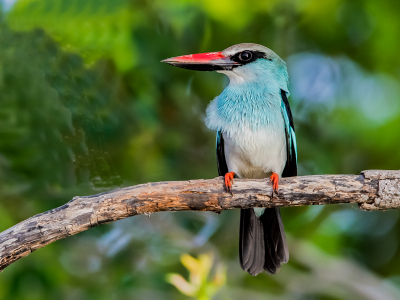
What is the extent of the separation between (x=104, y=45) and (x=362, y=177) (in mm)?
2261

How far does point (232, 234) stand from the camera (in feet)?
15.0

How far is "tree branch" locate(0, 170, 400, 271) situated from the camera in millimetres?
2439

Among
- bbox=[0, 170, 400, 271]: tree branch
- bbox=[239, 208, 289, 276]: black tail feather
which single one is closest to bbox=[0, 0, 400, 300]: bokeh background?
bbox=[239, 208, 289, 276]: black tail feather

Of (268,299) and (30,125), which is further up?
(30,125)

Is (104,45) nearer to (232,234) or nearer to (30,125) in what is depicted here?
(30,125)

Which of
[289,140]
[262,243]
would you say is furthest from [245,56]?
[262,243]

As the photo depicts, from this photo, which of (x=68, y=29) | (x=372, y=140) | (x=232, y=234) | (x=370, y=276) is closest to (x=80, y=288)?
(x=232, y=234)

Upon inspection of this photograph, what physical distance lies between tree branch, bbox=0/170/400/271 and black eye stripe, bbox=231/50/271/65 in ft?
3.65

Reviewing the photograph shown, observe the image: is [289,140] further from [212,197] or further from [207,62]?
[212,197]

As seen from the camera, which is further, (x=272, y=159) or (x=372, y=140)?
(x=372, y=140)

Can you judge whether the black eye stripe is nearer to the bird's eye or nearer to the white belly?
the bird's eye

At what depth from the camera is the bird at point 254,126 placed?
3.20 m

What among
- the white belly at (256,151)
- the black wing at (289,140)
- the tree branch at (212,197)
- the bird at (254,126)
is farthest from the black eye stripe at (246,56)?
the tree branch at (212,197)

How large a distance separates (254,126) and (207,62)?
23.9 inches
